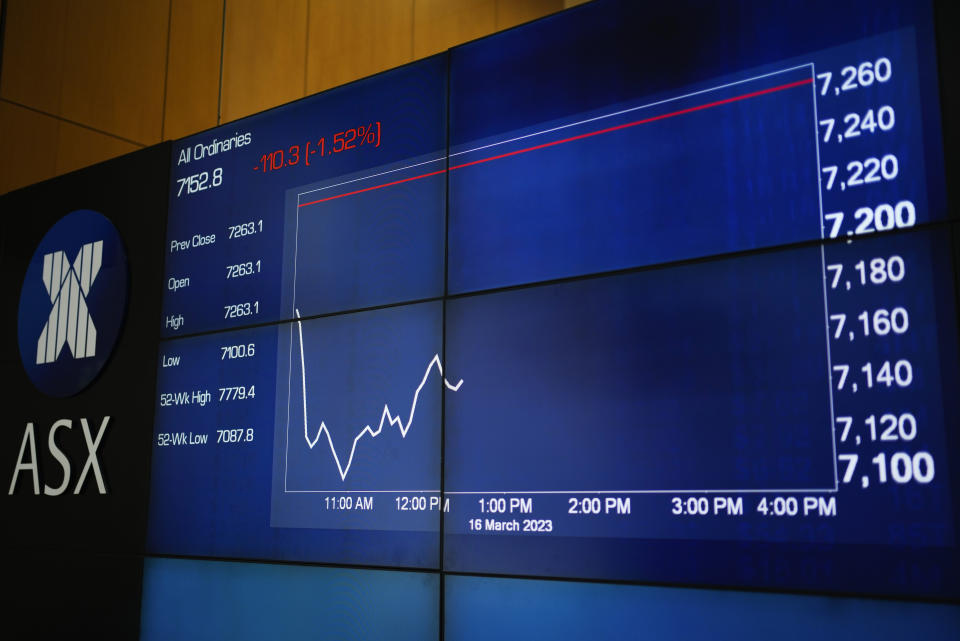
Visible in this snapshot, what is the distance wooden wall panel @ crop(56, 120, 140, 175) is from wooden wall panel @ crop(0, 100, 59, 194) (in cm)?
4

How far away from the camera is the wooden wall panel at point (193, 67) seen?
19.9 ft

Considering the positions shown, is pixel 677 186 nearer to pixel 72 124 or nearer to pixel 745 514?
pixel 745 514

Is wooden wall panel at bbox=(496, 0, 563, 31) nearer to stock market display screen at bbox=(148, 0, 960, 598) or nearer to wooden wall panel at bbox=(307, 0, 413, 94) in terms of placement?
wooden wall panel at bbox=(307, 0, 413, 94)

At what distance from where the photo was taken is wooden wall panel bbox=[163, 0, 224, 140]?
6.07 m

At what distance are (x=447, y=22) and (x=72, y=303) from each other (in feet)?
14.3

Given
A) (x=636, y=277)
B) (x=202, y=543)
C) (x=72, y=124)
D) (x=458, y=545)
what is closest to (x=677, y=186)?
(x=636, y=277)

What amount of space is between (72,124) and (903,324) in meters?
4.93

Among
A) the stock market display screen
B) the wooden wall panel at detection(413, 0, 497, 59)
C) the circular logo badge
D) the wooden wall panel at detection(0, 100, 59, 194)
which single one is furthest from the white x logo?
the wooden wall panel at detection(413, 0, 497, 59)

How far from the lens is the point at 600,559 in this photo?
257 cm

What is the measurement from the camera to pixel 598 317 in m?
2.70

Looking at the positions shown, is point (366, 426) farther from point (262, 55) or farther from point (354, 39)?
point (354, 39)

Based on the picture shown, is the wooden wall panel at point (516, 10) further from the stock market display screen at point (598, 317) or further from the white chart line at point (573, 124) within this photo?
the white chart line at point (573, 124)

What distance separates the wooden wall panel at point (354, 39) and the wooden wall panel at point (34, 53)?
1843 mm

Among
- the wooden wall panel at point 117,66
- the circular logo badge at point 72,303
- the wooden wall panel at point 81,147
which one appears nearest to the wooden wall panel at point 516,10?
the wooden wall panel at point 117,66
